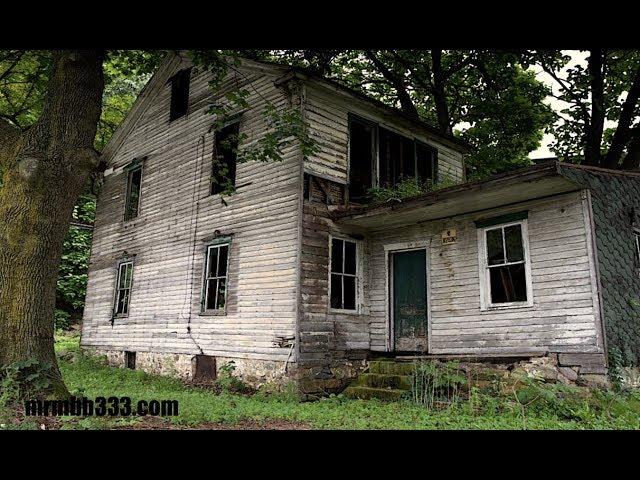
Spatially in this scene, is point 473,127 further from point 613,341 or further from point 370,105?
point 613,341

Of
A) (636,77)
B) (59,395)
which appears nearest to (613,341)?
(59,395)

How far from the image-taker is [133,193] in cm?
1597

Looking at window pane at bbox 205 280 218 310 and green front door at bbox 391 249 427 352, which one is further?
window pane at bbox 205 280 218 310

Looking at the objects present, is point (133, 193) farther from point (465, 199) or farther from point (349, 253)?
point (465, 199)

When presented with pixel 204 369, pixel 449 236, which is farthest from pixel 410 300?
pixel 204 369

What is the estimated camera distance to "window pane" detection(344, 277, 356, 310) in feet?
36.6

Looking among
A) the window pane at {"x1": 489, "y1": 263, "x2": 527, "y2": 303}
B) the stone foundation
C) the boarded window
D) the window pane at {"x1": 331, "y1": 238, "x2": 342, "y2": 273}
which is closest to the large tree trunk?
the stone foundation

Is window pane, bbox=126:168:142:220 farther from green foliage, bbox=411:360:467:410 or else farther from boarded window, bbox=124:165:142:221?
green foliage, bbox=411:360:467:410

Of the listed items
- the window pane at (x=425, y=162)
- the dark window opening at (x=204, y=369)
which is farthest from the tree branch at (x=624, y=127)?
the dark window opening at (x=204, y=369)

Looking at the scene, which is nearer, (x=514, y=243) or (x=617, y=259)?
(x=617, y=259)

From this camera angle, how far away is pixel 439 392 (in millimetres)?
9156

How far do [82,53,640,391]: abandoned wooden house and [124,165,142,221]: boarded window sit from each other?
2.90 feet

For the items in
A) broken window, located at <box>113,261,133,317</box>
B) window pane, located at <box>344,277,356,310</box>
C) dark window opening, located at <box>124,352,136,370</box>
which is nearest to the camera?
window pane, located at <box>344,277,356,310</box>

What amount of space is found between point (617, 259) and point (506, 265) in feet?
6.14
